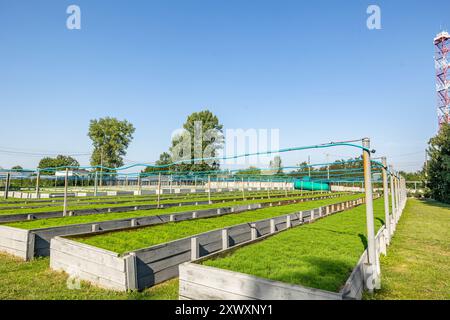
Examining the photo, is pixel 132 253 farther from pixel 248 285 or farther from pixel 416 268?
pixel 416 268

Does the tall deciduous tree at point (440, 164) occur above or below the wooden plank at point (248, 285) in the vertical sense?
above

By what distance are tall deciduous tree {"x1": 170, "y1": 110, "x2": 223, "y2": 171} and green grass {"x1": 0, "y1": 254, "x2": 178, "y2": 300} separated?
168ft

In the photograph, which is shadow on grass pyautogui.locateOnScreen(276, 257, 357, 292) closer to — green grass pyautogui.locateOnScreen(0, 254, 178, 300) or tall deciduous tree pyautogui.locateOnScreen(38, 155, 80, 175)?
green grass pyautogui.locateOnScreen(0, 254, 178, 300)

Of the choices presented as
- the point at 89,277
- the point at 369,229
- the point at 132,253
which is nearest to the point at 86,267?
the point at 89,277

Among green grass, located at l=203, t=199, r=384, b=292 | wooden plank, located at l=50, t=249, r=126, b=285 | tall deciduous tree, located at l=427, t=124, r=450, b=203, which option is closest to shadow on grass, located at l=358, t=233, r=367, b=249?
green grass, located at l=203, t=199, r=384, b=292

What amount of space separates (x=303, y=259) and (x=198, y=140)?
5333cm

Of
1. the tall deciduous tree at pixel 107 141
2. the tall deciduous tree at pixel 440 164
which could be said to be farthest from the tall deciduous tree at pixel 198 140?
the tall deciduous tree at pixel 440 164

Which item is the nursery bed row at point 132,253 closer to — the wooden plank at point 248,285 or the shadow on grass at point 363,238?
the wooden plank at point 248,285

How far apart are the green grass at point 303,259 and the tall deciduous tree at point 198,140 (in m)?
49.9

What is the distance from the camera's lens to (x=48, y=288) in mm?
5055

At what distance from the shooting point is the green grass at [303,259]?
460 cm

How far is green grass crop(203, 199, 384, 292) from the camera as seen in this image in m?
4.60
